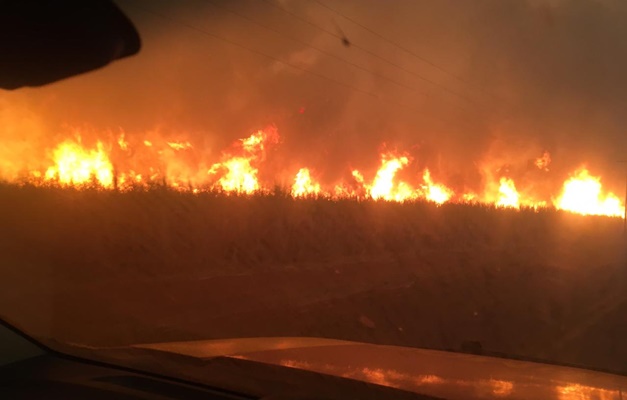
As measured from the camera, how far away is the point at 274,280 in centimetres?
1630

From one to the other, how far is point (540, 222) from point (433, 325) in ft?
109

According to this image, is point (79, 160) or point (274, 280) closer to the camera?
point (274, 280)

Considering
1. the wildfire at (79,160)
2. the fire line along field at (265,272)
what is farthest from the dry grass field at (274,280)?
the wildfire at (79,160)

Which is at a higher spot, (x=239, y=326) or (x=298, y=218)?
(x=298, y=218)

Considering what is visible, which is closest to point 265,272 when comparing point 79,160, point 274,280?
point 274,280

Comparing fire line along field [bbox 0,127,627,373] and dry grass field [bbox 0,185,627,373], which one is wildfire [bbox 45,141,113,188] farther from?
dry grass field [bbox 0,185,627,373]

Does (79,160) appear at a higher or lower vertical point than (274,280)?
higher

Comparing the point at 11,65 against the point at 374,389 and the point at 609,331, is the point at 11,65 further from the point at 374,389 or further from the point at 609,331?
the point at 609,331

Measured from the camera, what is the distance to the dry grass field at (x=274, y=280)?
11.0 m

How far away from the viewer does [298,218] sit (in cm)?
2372

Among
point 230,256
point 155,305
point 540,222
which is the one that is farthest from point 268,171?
point 155,305

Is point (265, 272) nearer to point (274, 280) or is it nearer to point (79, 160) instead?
point (274, 280)

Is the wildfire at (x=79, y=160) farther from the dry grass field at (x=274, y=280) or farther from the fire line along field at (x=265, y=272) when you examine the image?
the dry grass field at (x=274, y=280)

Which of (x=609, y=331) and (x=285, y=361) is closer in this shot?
(x=285, y=361)
